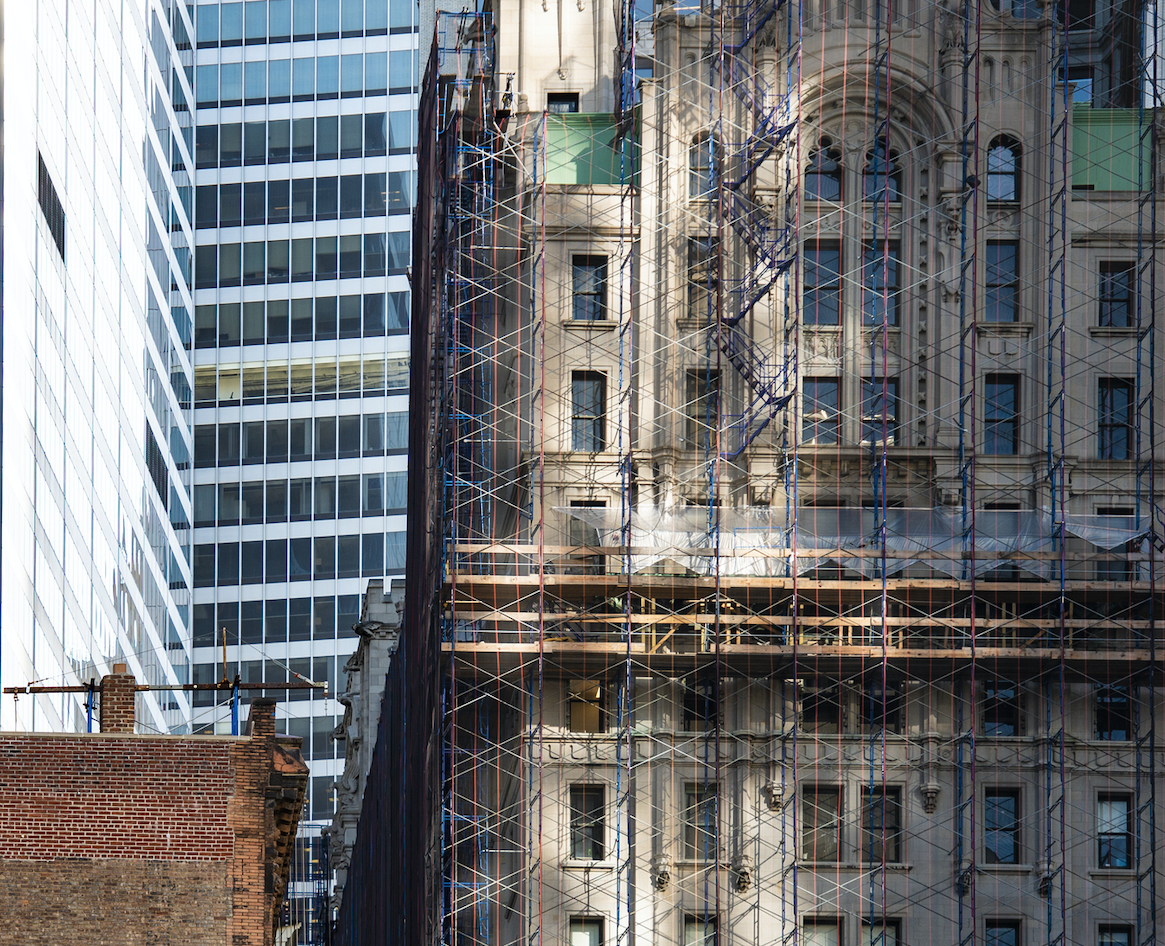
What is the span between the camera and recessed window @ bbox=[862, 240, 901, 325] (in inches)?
2557

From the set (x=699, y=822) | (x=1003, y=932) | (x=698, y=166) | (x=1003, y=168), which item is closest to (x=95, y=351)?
(x=698, y=166)

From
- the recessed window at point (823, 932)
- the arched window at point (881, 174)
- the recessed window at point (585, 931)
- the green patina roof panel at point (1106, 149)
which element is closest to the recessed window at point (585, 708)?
the recessed window at point (585, 931)

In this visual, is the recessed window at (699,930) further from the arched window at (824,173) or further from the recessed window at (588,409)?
the arched window at (824,173)

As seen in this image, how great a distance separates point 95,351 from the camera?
338 ft

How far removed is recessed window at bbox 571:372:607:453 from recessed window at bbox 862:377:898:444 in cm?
735

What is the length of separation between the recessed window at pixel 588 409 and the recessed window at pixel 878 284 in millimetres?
7855

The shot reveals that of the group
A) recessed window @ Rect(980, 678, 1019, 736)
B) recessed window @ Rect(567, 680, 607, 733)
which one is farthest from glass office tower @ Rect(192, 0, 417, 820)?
recessed window @ Rect(980, 678, 1019, 736)

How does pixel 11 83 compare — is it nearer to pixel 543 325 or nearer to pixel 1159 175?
pixel 543 325

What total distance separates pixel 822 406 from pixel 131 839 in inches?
1087

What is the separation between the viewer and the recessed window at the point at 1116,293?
6462 centimetres

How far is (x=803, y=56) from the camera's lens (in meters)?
65.5

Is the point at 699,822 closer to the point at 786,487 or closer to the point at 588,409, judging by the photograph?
the point at 786,487

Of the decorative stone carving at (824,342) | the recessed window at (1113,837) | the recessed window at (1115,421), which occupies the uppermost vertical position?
the decorative stone carving at (824,342)

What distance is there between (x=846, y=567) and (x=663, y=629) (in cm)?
528
